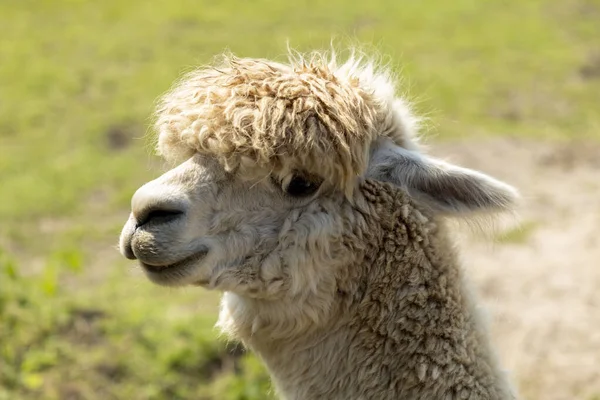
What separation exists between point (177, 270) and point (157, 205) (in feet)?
0.73

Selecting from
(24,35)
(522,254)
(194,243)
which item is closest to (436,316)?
(194,243)

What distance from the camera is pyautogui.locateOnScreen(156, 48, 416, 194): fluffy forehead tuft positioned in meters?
2.59

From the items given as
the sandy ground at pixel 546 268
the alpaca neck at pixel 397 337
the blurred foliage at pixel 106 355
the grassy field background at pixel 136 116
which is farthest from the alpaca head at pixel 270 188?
the blurred foliage at pixel 106 355

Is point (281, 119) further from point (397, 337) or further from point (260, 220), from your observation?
point (397, 337)

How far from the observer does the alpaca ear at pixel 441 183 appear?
2.62m

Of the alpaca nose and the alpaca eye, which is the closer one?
the alpaca nose

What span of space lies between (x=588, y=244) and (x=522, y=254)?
0.54m

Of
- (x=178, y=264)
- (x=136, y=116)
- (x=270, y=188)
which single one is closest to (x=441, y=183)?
(x=270, y=188)

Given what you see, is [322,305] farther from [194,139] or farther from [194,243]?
[194,139]

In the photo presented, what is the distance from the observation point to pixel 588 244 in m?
6.66

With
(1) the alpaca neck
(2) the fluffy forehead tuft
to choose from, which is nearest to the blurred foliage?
(1) the alpaca neck

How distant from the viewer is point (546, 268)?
638cm

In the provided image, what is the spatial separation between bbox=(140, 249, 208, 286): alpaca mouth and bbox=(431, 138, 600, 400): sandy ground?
3.19ft

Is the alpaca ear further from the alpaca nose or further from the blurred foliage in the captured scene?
the blurred foliage
